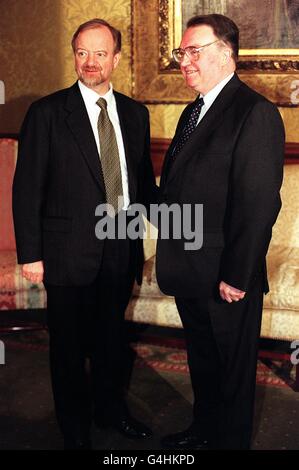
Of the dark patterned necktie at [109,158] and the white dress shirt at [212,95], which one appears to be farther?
the dark patterned necktie at [109,158]

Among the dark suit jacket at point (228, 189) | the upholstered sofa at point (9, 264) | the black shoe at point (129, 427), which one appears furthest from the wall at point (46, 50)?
the black shoe at point (129, 427)

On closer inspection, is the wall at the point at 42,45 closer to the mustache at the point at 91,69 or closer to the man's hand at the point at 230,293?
the mustache at the point at 91,69

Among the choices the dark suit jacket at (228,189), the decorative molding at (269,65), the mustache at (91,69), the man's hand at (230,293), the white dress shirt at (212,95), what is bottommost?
the man's hand at (230,293)

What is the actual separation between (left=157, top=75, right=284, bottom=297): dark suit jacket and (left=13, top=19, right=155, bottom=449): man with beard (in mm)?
246

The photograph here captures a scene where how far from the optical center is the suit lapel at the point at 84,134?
2438mm

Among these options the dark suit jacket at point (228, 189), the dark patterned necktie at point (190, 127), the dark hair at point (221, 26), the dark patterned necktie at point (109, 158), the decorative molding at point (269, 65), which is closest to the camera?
the dark suit jacket at point (228, 189)

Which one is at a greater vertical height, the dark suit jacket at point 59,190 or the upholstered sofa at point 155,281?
the dark suit jacket at point 59,190

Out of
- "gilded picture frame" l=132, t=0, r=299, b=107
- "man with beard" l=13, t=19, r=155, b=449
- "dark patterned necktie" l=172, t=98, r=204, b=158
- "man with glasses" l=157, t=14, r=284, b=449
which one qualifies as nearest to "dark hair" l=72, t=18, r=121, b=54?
"man with beard" l=13, t=19, r=155, b=449

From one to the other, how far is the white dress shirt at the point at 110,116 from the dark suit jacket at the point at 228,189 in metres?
0.20

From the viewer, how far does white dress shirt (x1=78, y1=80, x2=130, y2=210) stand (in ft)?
8.23

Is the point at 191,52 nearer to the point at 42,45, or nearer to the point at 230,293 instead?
the point at 230,293

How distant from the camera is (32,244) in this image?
2451mm

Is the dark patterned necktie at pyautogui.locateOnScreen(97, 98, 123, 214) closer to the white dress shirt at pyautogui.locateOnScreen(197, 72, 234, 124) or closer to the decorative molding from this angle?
the white dress shirt at pyautogui.locateOnScreen(197, 72, 234, 124)

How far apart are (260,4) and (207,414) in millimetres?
2374
